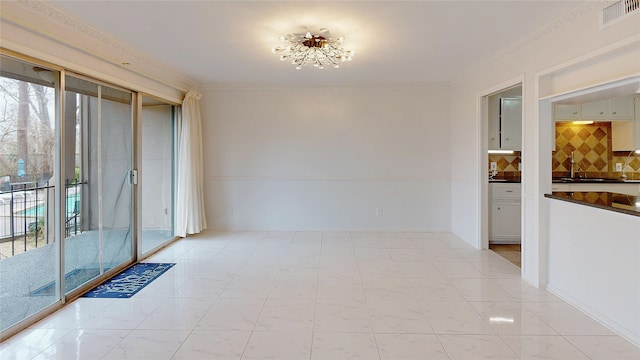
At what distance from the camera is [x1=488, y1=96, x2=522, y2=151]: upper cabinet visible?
5.37 metres

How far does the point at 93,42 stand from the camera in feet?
11.0

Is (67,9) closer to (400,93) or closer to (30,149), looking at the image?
(30,149)

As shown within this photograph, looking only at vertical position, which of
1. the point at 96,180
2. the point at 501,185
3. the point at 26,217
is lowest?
the point at 26,217

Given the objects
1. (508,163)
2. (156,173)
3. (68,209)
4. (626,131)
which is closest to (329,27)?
(68,209)

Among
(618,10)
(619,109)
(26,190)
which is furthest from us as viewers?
(619,109)

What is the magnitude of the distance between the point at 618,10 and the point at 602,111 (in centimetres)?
310

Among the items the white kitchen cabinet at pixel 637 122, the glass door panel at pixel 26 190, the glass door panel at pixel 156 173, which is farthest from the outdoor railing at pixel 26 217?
the white kitchen cabinet at pixel 637 122

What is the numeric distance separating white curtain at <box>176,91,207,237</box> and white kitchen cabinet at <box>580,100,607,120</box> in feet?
19.2

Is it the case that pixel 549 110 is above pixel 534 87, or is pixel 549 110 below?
below

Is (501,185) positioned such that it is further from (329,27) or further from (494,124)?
(329,27)

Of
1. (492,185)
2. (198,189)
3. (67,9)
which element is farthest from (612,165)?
(67,9)

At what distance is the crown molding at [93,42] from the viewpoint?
268 cm

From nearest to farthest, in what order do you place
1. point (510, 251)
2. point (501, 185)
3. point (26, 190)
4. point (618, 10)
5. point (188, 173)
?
1. point (618, 10)
2. point (26, 190)
3. point (510, 251)
4. point (501, 185)
5. point (188, 173)

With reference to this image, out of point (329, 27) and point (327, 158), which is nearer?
point (329, 27)
